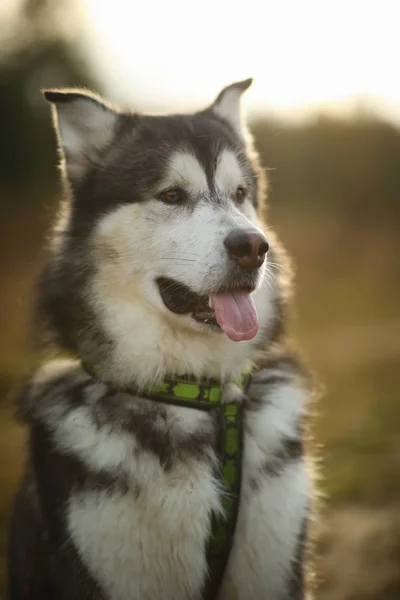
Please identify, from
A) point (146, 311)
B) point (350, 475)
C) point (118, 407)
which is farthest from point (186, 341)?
point (350, 475)

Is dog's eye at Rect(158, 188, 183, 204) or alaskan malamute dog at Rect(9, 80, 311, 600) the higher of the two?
dog's eye at Rect(158, 188, 183, 204)

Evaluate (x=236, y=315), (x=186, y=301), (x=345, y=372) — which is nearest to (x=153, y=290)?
(x=186, y=301)

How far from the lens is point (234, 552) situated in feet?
8.64

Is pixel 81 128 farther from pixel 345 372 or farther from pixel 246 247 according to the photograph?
pixel 345 372

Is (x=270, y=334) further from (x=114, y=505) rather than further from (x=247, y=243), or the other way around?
(x=114, y=505)

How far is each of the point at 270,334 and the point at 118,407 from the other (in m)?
0.84

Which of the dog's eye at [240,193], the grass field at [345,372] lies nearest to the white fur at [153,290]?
the dog's eye at [240,193]

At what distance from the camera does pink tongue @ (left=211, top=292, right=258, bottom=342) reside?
275 cm

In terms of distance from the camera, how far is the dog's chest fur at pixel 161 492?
98.9 inches

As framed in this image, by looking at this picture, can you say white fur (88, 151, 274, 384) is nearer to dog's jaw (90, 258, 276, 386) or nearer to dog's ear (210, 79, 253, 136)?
dog's jaw (90, 258, 276, 386)

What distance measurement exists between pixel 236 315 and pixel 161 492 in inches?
32.4

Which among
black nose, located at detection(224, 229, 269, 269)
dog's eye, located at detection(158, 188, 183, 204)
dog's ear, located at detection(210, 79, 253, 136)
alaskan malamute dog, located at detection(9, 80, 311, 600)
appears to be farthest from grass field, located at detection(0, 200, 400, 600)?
dog's ear, located at detection(210, 79, 253, 136)

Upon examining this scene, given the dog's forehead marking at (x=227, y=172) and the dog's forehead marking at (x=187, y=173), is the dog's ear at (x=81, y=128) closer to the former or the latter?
the dog's forehead marking at (x=187, y=173)

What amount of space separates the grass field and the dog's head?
55 cm
